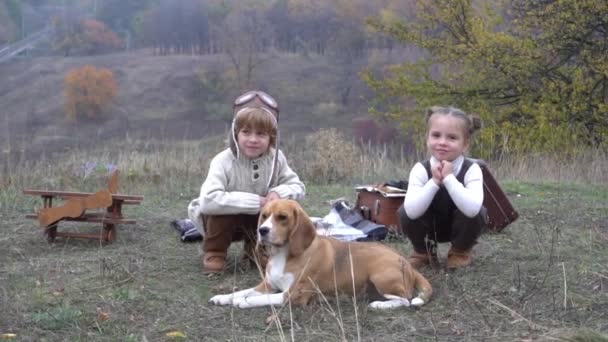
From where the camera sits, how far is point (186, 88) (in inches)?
1309

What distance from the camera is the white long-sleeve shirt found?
4.38 meters

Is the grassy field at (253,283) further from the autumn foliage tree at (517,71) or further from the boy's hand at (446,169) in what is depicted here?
the autumn foliage tree at (517,71)

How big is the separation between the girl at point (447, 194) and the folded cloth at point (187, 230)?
176 centimetres

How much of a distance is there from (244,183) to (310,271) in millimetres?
1104

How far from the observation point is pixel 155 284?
4.34m

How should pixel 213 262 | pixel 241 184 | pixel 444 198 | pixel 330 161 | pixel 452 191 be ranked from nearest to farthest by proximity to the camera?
pixel 452 191, pixel 444 198, pixel 213 262, pixel 241 184, pixel 330 161

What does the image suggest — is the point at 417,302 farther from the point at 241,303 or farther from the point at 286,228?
the point at 241,303

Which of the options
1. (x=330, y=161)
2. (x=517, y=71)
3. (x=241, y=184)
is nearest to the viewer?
(x=241, y=184)

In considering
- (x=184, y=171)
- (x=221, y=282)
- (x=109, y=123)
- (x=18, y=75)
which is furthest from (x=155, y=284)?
(x=18, y=75)

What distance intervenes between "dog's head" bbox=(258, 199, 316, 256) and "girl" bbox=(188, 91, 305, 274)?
2.34 feet

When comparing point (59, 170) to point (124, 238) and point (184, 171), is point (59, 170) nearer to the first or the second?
point (184, 171)

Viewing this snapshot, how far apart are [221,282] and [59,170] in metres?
5.63

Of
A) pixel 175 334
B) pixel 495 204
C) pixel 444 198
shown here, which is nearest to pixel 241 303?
pixel 175 334

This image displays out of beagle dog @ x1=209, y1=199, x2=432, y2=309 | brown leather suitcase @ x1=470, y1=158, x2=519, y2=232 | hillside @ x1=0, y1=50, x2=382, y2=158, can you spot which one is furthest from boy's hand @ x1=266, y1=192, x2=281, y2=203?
hillside @ x1=0, y1=50, x2=382, y2=158
